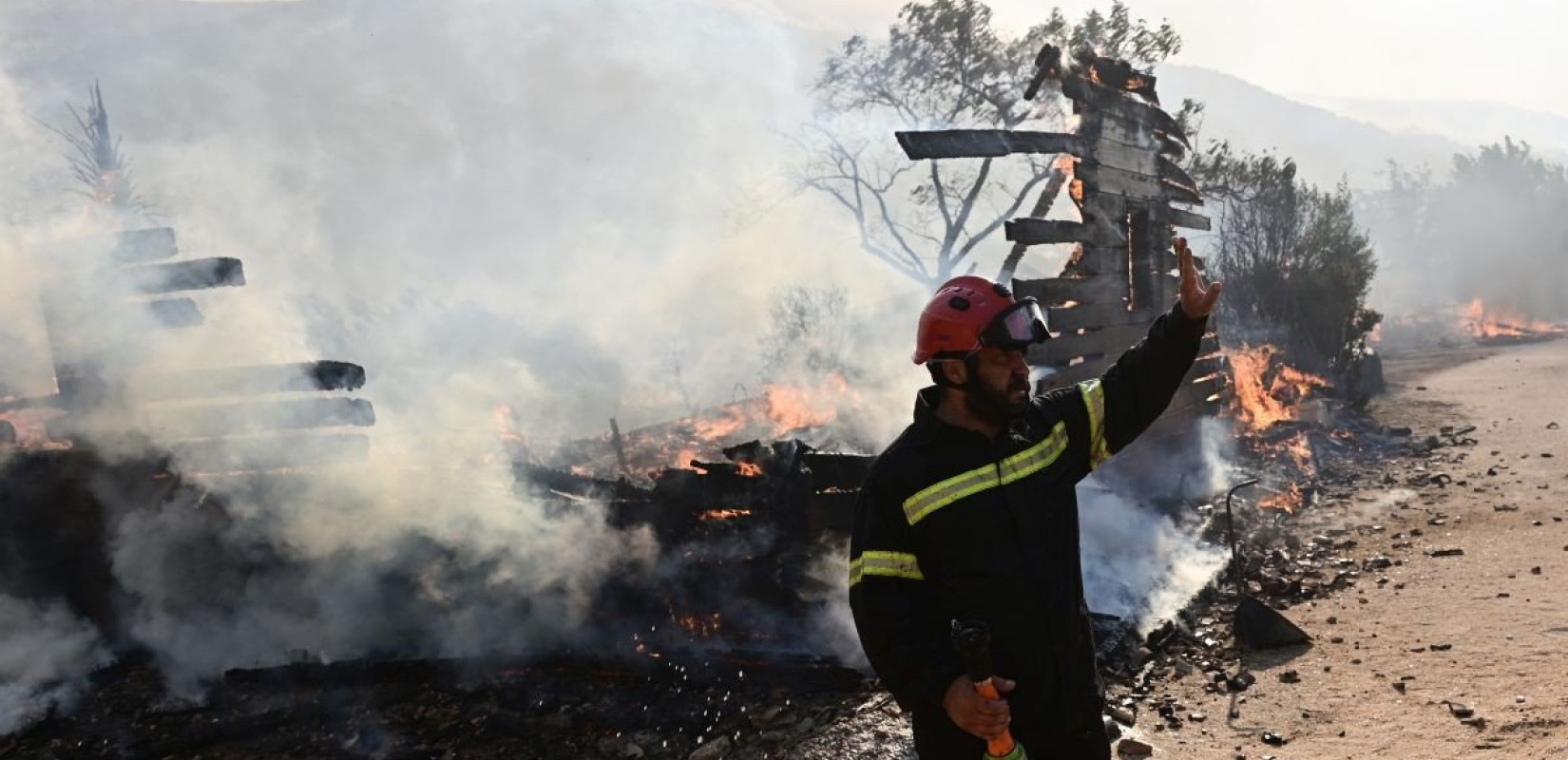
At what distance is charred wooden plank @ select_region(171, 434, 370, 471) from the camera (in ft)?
26.2

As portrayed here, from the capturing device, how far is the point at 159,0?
83.0m

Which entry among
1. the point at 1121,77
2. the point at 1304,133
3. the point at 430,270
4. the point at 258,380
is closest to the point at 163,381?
the point at 258,380

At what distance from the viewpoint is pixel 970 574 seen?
8.87 feet

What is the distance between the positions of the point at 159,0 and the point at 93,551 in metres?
98.0

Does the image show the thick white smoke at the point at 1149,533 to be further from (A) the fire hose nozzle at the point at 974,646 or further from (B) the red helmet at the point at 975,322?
(A) the fire hose nozzle at the point at 974,646

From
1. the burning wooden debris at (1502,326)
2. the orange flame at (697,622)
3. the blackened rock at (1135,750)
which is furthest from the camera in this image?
the burning wooden debris at (1502,326)

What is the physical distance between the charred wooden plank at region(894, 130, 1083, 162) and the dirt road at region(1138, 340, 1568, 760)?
4515 millimetres

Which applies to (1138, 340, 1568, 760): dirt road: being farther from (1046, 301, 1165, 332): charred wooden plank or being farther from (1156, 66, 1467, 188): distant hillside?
(1156, 66, 1467, 188): distant hillside

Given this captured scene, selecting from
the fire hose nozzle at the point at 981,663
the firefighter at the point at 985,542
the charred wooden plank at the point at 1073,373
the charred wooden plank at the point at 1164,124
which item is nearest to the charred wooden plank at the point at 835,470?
the charred wooden plank at the point at 1073,373

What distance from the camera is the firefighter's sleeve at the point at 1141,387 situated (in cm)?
297

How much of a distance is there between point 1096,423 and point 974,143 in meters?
5.46

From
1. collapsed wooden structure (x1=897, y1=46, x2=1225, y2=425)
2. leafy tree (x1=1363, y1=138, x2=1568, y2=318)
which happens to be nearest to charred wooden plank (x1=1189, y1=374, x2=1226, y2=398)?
collapsed wooden structure (x1=897, y1=46, x2=1225, y2=425)

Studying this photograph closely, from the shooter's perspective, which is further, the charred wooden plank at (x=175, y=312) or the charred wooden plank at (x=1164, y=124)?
the charred wooden plank at (x=1164, y=124)

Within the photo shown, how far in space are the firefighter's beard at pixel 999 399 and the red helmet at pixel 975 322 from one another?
0.11 m
